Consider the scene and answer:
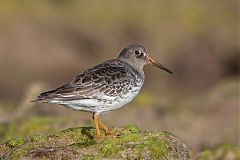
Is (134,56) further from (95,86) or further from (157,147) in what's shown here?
(157,147)

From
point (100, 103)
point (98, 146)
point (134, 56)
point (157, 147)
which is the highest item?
point (134, 56)

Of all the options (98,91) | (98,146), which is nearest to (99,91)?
(98,91)

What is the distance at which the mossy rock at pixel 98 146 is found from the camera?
437 inches

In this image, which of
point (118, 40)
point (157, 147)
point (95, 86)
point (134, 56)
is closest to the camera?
point (157, 147)

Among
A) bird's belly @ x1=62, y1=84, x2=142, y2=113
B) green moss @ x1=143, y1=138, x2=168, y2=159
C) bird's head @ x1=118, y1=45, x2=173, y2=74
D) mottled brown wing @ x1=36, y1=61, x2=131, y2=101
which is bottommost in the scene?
green moss @ x1=143, y1=138, x2=168, y2=159

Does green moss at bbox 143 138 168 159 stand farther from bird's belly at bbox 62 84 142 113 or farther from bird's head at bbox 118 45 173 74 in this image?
bird's head at bbox 118 45 173 74

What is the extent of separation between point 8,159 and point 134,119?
1013cm

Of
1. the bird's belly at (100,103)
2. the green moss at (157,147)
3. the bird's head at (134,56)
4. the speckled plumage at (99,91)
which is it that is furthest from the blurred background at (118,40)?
the green moss at (157,147)

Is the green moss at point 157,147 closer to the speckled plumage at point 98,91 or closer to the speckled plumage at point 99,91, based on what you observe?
the speckled plumage at point 99,91

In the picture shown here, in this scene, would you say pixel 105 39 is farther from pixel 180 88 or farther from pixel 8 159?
pixel 8 159

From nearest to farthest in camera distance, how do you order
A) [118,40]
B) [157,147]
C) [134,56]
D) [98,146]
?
[157,147], [98,146], [134,56], [118,40]

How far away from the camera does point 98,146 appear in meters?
11.6

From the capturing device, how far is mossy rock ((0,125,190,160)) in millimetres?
11102

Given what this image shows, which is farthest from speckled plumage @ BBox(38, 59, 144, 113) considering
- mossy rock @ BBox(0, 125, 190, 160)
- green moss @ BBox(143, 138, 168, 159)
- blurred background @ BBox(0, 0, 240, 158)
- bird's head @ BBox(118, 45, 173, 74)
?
blurred background @ BBox(0, 0, 240, 158)
